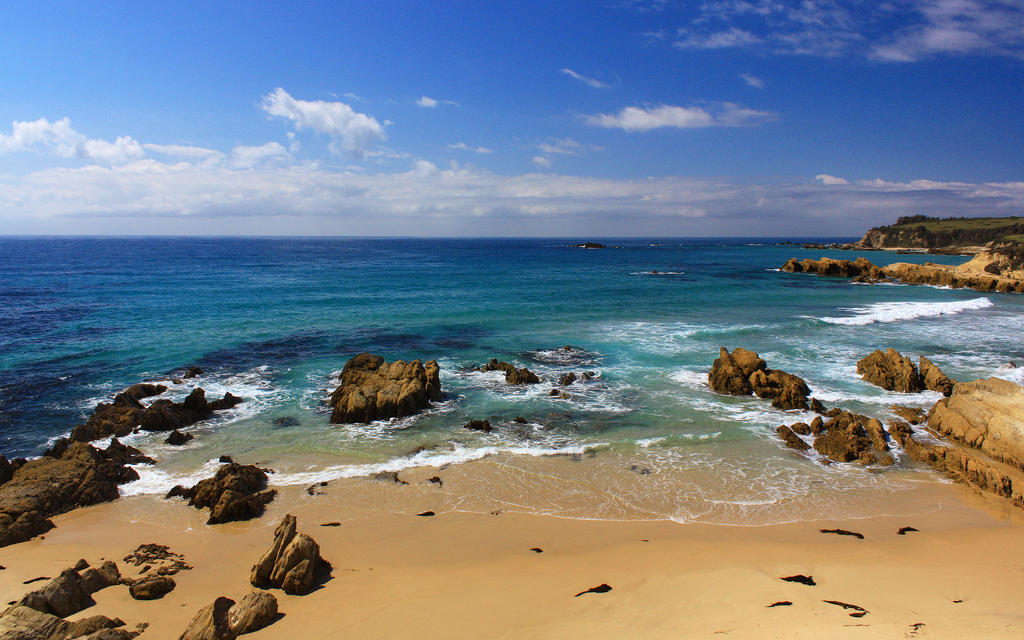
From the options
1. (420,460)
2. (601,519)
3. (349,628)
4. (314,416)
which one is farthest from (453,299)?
(349,628)

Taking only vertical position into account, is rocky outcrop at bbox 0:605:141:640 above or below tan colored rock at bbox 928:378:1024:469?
below

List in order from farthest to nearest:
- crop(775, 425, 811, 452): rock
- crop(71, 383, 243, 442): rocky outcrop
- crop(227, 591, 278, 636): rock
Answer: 1. crop(71, 383, 243, 442): rocky outcrop
2. crop(775, 425, 811, 452): rock
3. crop(227, 591, 278, 636): rock

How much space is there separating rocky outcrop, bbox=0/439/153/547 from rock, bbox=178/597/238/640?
644 cm

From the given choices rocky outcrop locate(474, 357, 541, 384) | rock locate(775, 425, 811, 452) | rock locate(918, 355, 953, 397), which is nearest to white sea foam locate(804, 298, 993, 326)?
rock locate(918, 355, 953, 397)

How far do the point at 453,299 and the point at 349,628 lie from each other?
124 feet

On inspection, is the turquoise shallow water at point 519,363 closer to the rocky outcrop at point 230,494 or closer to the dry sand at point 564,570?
the rocky outcrop at point 230,494

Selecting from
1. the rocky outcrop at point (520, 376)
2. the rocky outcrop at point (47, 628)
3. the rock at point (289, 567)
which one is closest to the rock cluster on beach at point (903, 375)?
the rocky outcrop at point (520, 376)

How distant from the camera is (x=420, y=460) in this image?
14641mm

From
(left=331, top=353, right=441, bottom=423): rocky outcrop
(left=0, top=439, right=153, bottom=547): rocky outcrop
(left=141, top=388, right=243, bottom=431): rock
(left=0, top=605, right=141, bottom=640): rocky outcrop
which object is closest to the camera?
(left=0, top=605, right=141, bottom=640): rocky outcrop

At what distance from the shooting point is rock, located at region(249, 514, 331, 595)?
8695 millimetres

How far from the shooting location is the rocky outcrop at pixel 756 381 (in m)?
18.9

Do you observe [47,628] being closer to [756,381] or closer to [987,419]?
[756,381]

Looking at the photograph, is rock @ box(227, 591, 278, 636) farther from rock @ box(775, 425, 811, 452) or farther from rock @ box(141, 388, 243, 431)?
rock @ box(775, 425, 811, 452)

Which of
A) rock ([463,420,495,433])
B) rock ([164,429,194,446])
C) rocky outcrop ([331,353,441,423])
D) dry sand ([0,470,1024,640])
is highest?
rocky outcrop ([331,353,441,423])
